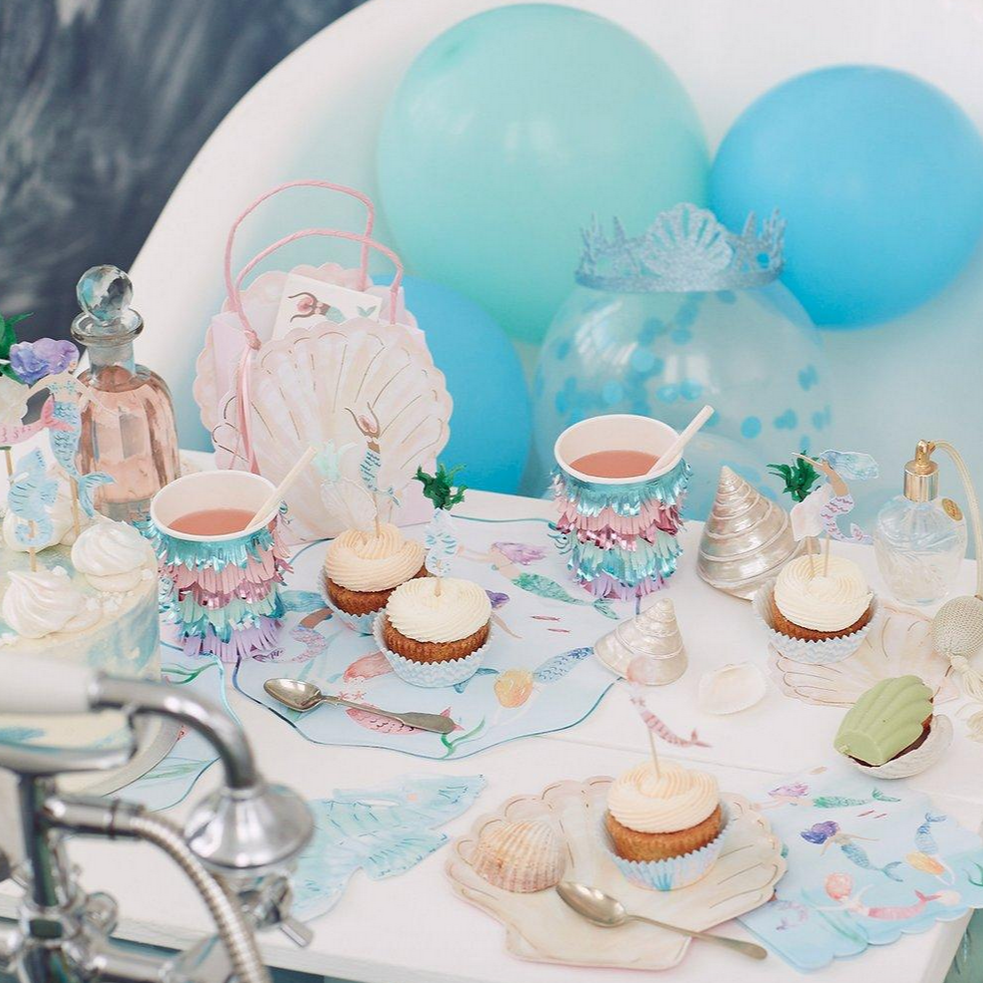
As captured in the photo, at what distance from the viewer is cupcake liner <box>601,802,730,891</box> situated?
0.84 meters

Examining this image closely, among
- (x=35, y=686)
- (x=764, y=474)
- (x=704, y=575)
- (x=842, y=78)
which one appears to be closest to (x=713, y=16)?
(x=842, y=78)

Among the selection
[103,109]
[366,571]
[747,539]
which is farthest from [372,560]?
[103,109]

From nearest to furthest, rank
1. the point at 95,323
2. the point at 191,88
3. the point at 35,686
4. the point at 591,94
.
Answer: the point at 35,686
the point at 95,323
the point at 591,94
the point at 191,88

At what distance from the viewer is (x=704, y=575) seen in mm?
1202

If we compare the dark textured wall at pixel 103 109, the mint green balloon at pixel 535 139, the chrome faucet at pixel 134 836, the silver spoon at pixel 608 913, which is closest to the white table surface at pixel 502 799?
the silver spoon at pixel 608 913

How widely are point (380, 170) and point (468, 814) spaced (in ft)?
3.58

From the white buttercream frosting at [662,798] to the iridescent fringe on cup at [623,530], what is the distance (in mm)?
314

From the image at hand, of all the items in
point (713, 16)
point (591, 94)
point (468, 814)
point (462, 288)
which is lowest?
point (468, 814)

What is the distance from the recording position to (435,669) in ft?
3.46

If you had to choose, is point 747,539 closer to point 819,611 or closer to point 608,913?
point 819,611

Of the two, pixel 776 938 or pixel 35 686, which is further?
pixel 776 938

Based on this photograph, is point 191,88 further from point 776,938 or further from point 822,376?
point 776,938

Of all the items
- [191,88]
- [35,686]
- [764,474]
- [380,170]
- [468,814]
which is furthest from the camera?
[191,88]

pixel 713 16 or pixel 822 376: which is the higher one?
pixel 713 16
